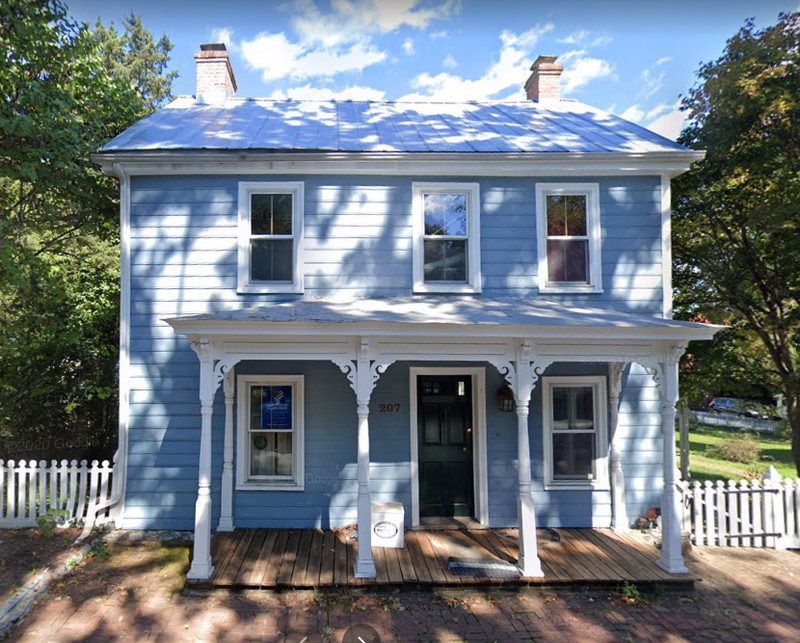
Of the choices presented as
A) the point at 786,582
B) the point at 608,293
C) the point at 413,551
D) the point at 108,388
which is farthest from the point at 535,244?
the point at 108,388

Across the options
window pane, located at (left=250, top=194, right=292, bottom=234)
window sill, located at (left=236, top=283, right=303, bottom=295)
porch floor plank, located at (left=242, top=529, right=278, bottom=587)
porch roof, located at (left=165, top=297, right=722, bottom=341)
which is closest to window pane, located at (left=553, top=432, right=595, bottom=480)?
porch roof, located at (left=165, top=297, right=722, bottom=341)

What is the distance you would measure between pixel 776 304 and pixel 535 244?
231 inches

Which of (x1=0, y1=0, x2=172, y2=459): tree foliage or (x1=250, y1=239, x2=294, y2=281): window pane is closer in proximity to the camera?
(x1=250, y1=239, x2=294, y2=281): window pane

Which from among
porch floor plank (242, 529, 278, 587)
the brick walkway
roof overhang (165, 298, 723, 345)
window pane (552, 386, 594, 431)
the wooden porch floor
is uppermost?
roof overhang (165, 298, 723, 345)

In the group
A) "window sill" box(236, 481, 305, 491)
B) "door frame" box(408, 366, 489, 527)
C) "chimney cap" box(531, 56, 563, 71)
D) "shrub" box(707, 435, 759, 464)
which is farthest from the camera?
"shrub" box(707, 435, 759, 464)

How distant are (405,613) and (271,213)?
5778 millimetres

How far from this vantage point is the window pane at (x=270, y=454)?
697 cm

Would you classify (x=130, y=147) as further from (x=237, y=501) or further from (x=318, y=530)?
(x=318, y=530)

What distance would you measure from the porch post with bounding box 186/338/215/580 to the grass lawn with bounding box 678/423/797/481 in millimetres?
10092

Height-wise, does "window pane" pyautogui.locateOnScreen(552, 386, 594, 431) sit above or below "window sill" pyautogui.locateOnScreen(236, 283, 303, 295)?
below

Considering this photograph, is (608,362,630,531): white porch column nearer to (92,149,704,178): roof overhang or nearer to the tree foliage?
(92,149,704,178): roof overhang

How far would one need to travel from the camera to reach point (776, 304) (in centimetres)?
920

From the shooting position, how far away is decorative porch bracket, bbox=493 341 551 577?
548 cm

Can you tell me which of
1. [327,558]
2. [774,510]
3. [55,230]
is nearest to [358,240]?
[327,558]
